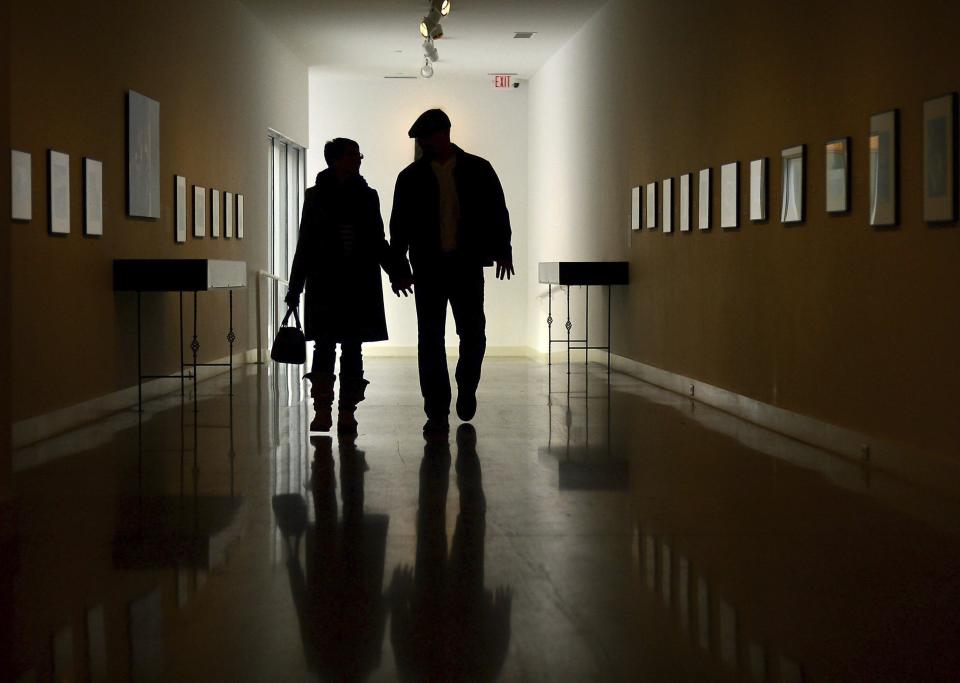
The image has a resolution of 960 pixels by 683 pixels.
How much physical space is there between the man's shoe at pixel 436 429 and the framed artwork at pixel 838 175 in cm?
222

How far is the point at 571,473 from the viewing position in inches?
207

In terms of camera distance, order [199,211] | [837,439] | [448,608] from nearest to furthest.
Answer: [448,608]
[837,439]
[199,211]

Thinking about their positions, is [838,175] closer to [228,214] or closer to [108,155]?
[108,155]

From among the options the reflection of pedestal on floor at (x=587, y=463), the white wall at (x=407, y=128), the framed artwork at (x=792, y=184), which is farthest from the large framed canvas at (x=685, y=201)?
the white wall at (x=407, y=128)

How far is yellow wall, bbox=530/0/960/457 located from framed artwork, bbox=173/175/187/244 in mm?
3736

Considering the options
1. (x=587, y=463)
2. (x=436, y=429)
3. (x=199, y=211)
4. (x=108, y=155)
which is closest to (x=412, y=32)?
(x=199, y=211)

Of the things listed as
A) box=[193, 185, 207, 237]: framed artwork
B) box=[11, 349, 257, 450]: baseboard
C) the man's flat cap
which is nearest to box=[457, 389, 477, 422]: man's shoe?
the man's flat cap

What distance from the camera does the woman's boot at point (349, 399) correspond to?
6637mm

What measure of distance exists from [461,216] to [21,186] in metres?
2.27

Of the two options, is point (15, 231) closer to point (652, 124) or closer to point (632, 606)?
point (632, 606)

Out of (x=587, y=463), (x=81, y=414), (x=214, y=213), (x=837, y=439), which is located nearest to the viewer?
(x=587, y=463)

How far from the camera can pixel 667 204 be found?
9656mm

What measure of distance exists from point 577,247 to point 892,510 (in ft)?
30.6

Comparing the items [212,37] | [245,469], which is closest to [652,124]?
[212,37]
